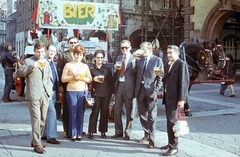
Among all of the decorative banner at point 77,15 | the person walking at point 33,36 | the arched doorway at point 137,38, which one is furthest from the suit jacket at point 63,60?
the arched doorway at point 137,38

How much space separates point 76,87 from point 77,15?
4733 millimetres

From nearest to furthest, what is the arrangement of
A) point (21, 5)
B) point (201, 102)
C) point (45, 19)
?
point (45, 19) → point (201, 102) → point (21, 5)

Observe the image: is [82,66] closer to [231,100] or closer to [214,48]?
[214,48]

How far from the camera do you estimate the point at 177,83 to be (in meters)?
5.73

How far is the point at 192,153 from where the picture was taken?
234 inches

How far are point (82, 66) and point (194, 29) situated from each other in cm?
1392

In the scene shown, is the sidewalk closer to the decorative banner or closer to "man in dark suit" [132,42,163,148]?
"man in dark suit" [132,42,163,148]

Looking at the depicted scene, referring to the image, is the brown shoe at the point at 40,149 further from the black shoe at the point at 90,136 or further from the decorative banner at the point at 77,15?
the decorative banner at the point at 77,15

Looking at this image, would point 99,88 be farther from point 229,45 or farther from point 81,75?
point 229,45

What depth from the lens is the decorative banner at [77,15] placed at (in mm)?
10203

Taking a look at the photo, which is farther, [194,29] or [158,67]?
[194,29]

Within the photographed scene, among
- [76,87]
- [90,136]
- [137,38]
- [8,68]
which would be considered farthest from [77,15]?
[137,38]

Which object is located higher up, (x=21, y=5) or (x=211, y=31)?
(x=21, y=5)

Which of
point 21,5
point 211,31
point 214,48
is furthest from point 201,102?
point 21,5
